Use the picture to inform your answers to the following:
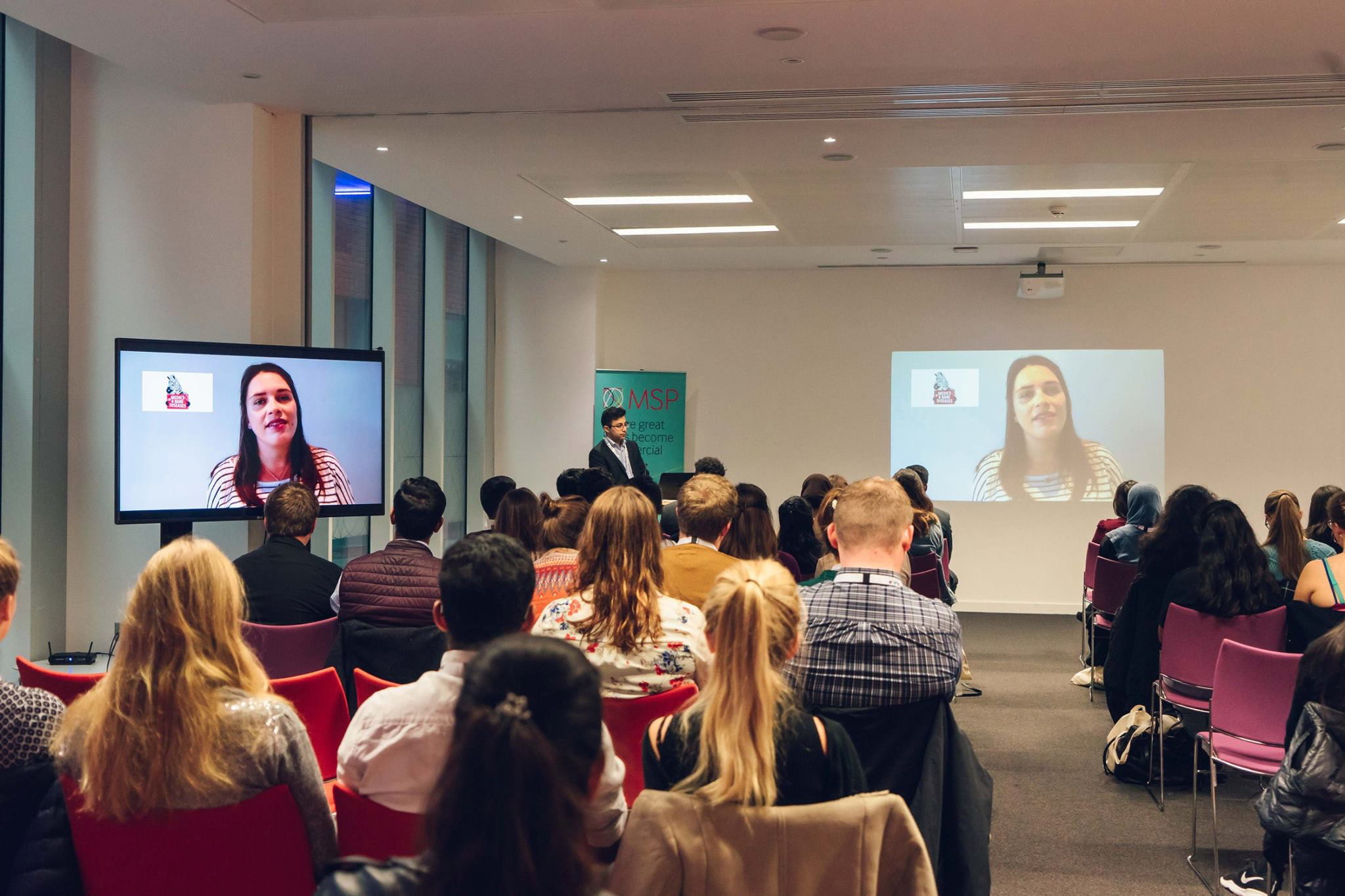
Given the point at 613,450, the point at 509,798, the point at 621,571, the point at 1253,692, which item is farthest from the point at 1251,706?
the point at 613,450

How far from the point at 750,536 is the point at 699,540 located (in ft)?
2.62

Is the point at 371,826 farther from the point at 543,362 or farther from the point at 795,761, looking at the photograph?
the point at 543,362

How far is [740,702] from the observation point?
5.70 feet

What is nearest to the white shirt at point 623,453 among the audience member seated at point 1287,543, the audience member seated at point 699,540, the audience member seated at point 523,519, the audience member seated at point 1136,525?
the audience member seated at point 1136,525

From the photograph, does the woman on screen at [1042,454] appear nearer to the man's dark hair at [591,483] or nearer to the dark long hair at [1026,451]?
the dark long hair at [1026,451]

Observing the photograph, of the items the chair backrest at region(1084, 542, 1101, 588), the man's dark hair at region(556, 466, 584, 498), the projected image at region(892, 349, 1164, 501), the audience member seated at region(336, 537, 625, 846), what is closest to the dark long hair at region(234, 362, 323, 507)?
the man's dark hair at region(556, 466, 584, 498)

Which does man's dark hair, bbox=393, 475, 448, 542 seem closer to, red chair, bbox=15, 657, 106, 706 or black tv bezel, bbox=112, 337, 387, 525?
black tv bezel, bbox=112, 337, 387, 525

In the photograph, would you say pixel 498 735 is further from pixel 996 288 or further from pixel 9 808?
pixel 996 288

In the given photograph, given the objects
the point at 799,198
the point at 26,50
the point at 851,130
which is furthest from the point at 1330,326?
the point at 26,50

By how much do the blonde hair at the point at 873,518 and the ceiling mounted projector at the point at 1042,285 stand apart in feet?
26.2

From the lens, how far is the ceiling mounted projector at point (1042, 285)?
33.8 ft

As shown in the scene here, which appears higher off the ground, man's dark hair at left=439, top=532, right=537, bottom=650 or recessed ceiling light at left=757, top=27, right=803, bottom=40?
recessed ceiling light at left=757, top=27, right=803, bottom=40

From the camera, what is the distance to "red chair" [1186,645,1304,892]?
12.3ft

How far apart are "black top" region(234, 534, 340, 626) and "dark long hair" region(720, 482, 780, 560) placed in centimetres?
173
